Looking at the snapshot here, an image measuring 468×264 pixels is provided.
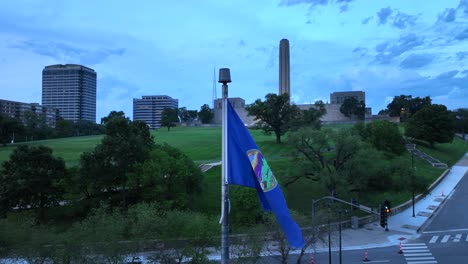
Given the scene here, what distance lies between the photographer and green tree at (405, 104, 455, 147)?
94350 millimetres

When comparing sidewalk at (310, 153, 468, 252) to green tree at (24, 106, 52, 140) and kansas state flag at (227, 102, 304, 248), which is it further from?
green tree at (24, 106, 52, 140)

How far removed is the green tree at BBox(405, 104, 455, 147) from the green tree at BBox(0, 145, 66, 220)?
264 feet

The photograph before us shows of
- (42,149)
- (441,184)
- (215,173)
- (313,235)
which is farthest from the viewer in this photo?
(441,184)

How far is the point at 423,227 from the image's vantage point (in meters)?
40.5

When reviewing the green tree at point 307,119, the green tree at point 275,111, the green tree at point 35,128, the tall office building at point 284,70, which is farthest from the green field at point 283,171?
the green tree at point 35,128

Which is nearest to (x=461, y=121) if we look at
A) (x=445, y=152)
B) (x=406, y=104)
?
(x=406, y=104)

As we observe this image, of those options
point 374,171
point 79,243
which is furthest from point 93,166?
point 374,171

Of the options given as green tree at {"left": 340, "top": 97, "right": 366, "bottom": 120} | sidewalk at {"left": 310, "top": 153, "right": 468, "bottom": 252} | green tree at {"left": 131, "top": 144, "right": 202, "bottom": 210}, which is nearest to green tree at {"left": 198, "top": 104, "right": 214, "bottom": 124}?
green tree at {"left": 340, "top": 97, "right": 366, "bottom": 120}

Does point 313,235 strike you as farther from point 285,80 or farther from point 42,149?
point 285,80

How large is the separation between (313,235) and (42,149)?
26331mm

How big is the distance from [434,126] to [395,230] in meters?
64.3

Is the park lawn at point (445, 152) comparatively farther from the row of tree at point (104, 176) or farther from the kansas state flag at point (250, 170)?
the kansas state flag at point (250, 170)

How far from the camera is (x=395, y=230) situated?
39375 millimetres

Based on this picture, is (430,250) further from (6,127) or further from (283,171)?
(6,127)
